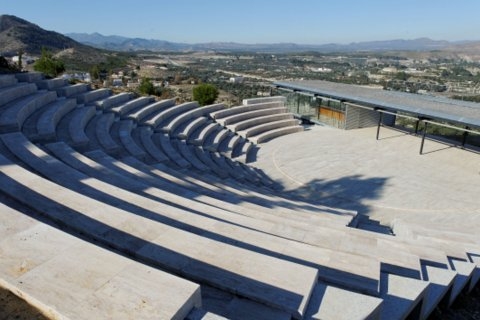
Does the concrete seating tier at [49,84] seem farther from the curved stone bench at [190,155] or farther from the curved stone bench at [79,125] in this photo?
the curved stone bench at [190,155]

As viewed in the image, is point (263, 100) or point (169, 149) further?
point (263, 100)

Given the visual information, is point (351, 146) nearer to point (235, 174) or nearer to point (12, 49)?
point (235, 174)

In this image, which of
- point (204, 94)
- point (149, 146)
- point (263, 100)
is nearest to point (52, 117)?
point (149, 146)

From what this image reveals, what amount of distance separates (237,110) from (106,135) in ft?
47.0

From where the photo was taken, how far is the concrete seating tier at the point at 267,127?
23570 mm

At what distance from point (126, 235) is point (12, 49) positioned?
448 feet

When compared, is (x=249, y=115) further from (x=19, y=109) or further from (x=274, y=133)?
(x=19, y=109)

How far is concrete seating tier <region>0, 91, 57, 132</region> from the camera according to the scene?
377 inches

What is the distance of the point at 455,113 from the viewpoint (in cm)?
1836

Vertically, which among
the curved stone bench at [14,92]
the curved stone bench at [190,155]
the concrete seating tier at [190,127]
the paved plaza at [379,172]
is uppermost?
the curved stone bench at [14,92]

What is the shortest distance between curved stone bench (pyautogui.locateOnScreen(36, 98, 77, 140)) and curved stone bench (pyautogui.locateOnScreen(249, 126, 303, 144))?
37.8ft

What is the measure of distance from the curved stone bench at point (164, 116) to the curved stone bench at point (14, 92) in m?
5.50

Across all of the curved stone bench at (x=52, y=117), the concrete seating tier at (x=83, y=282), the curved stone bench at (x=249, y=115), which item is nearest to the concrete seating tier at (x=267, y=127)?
the curved stone bench at (x=249, y=115)

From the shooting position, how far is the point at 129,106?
19.9 m
